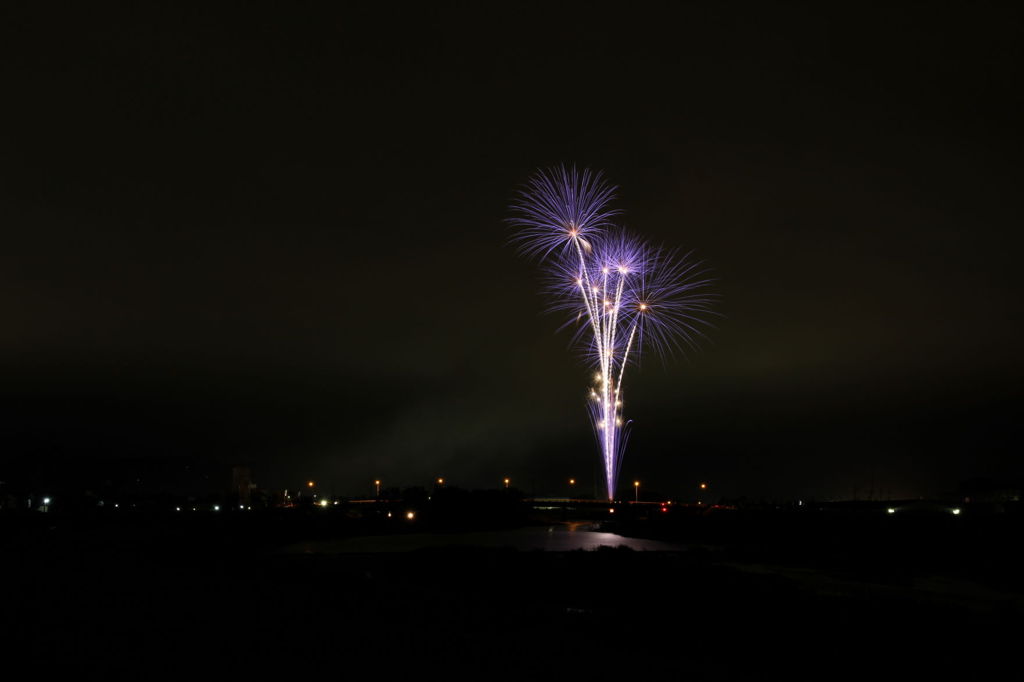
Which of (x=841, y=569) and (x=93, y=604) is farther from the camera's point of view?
(x=841, y=569)

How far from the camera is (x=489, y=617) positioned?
22.7 m

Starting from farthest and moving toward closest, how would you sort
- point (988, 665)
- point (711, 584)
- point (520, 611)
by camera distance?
point (711, 584) < point (520, 611) < point (988, 665)

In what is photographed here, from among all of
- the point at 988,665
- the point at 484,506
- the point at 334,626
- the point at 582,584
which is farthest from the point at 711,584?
the point at 484,506

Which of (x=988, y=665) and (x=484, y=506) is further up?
(x=484, y=506)

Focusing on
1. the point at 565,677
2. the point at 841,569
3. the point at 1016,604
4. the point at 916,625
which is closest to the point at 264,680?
the point at 565,677

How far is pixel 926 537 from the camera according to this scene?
64.8 meters

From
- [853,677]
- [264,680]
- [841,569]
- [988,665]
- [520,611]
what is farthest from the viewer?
[841,569]

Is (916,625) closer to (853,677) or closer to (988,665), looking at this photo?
(988,665)

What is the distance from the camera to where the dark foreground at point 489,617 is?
52.6 ft

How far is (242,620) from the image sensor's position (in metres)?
20.3

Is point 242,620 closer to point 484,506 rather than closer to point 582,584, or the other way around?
point 582,584

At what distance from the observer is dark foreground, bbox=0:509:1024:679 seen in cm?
1605

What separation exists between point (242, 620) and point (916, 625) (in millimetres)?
18338

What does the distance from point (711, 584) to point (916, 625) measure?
28.4ft
